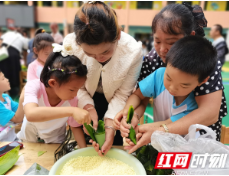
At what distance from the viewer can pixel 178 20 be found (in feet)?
3.26

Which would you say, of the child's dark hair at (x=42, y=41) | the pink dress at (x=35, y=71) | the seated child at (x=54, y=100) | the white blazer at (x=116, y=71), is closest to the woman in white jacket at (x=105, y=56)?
the white blazer at (x=116, y=71)

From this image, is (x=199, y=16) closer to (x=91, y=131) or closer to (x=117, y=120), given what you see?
(x=117, y=120)

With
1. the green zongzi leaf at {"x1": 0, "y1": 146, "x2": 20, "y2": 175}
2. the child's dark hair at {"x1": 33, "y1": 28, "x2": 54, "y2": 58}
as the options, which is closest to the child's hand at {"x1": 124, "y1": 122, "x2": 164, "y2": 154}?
the green zongzi leaf at {"x1": 0, "y1": 146, "x2": 20, "y2": 175}

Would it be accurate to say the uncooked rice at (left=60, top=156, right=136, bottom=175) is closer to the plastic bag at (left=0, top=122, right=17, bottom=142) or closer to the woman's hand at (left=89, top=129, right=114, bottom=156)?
the woman's hand at (left=89, top=129, right=114, bottom=156)

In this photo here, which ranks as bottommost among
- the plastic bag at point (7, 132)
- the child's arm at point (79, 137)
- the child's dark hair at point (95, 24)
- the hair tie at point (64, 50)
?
the plastic bag at point (7, 132)

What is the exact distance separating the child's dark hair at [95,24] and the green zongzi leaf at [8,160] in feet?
2.36

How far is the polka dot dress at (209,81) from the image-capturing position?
39.9 inches

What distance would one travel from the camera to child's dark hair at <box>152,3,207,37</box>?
3.26 feet

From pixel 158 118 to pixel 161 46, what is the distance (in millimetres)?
546

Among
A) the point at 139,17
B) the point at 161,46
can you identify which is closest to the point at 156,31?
the point at 161,46

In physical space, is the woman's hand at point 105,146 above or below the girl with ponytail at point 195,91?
below

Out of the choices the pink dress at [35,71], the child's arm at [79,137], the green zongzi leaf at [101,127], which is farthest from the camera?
the pink dress at [35,71]

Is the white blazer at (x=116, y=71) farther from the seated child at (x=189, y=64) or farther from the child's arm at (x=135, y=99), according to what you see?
the seated child at (x=189, y=64)

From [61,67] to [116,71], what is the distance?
0.36 meters
